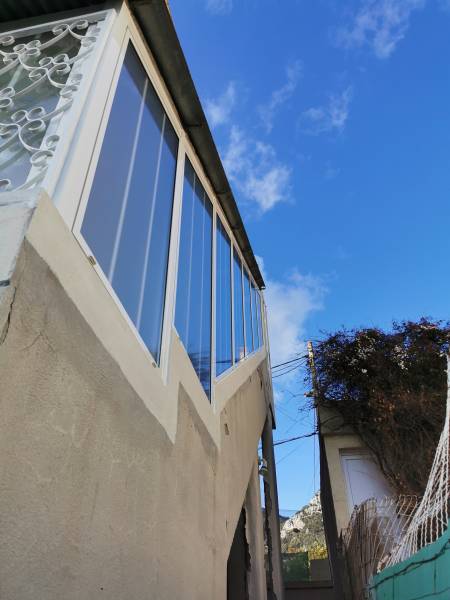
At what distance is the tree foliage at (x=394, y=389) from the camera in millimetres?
6727

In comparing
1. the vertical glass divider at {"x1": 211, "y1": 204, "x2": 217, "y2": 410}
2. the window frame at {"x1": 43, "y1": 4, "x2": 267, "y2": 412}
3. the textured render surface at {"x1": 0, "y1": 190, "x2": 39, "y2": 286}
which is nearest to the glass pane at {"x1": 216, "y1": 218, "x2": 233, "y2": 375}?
the vertical glass divider at {"x1": 211, "y1": 204, "x2": 217, "y2": 410}

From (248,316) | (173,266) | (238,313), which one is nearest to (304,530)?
(248,316)

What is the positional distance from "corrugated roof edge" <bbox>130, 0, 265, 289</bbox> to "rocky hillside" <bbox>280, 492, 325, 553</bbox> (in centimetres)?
1063

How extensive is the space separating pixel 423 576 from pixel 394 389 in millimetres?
5305

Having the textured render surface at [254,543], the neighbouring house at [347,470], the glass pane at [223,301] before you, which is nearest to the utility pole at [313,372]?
the neighbouring house at [347,470]

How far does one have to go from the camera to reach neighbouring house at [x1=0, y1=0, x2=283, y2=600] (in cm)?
125

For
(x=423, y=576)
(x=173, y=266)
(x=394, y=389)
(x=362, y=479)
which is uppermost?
(x=394, y=389)

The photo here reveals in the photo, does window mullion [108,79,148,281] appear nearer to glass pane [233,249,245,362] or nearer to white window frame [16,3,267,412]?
white window frame [16,3,267,412]

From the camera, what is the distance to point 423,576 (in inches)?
91.4

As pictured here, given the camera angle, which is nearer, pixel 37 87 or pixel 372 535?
pixel 37 87

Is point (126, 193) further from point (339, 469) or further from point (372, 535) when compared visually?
point (339, 469)

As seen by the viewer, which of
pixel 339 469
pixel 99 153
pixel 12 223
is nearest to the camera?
pixel 12 223

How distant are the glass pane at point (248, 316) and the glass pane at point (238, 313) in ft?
0.88

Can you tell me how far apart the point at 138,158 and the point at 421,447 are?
6207 mm
